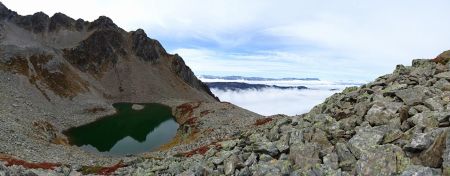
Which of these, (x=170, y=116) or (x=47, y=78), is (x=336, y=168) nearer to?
(x=170, y=116)

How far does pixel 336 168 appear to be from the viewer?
2352 centimetres

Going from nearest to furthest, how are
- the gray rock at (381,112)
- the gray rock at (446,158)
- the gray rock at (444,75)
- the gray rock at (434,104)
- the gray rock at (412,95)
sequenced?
the gray rock at (446,158), the gray rock at (434,104), the gray rock at (381,112), the gray rock at (412,95), the gray rock at (444,75)

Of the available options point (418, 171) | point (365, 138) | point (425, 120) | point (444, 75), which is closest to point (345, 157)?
point (365, 138)

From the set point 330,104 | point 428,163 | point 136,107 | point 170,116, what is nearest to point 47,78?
point 136,107

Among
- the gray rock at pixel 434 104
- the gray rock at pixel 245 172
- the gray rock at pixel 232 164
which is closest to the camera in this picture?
the gray rock at pixel 434 104

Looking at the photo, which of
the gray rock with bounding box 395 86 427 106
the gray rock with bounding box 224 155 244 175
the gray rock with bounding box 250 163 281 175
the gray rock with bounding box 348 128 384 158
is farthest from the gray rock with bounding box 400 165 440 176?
the gray rock with bounding box 224 155 244 175

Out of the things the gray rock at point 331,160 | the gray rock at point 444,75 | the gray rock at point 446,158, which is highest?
the gray rock at point 444,75

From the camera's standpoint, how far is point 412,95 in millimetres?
27484

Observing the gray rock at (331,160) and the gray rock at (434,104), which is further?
the gray rock at (434,104)

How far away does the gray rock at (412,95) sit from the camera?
2644 cm

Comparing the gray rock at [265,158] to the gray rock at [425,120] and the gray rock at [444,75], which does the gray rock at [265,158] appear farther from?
the gray rock at [444,75]

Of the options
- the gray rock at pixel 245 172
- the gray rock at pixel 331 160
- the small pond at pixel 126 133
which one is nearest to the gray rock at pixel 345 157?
the gray rock at pixel 331 160

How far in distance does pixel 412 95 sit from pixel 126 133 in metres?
111

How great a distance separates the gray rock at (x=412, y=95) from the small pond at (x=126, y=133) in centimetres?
7697
